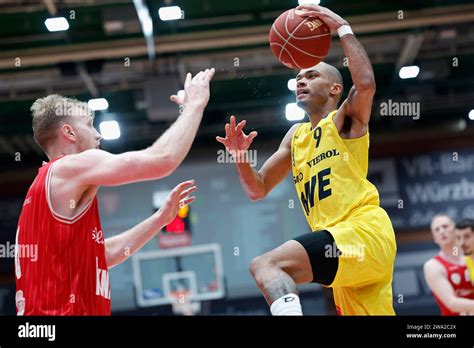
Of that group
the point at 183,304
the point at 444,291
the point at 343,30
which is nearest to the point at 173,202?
the point at 343,30

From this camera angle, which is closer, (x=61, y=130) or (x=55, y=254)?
(x=55, y=254)

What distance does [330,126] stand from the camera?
4.39 m

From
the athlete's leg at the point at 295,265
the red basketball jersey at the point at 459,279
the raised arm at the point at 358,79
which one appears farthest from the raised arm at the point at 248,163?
the red basketball jersey at the point at 459,279

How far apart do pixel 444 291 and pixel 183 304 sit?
243 inches

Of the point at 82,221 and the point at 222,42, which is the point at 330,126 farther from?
the point at 222,42

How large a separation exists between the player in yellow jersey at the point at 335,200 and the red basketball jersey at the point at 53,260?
0.83 metres

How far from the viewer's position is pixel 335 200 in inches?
167

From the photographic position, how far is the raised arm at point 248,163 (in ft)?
14.9

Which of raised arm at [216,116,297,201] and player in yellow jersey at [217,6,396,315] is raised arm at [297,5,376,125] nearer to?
player in yellow jersey at [217,6,396,315]

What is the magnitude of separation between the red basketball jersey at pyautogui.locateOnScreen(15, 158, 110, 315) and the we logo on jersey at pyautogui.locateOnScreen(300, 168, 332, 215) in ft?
4.51

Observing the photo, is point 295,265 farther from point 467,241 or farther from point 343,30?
point 467,241

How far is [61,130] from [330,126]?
1.57 m

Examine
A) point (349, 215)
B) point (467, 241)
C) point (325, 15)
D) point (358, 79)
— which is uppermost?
point (325, 15)

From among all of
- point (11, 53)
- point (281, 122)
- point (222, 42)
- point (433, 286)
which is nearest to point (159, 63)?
point (222, 42)
